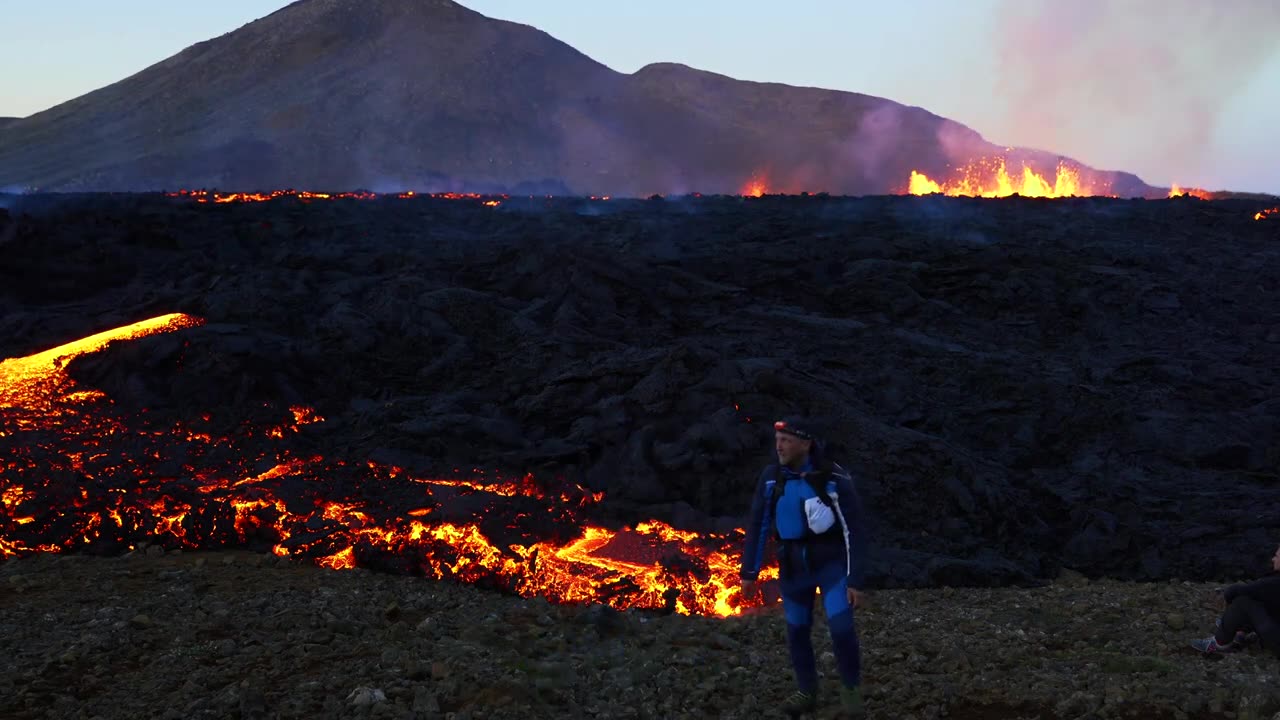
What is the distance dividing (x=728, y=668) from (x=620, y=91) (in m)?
111

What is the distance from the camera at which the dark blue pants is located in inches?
196

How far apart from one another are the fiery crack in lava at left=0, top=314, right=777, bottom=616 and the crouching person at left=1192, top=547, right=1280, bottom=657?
10.8 ft

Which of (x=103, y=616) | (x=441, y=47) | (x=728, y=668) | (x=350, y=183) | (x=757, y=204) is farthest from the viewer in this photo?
(x=441, y=47)

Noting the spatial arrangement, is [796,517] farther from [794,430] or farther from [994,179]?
[994,179]

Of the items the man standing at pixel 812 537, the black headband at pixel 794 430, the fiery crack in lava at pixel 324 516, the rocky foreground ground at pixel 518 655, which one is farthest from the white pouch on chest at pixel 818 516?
the fiery crack in lava at pixel 324 516

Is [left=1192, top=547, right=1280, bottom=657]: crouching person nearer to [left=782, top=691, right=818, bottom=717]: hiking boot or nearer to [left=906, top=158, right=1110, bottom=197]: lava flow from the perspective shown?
[left=782, top=691, right=818, bottom=717]: hiking boot

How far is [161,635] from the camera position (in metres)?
6.37

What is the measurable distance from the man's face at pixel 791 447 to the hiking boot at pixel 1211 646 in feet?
9.74

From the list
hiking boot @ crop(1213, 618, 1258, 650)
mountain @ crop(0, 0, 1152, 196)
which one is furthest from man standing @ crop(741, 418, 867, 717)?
mountain @ crop(0, 0, 1152, 196)

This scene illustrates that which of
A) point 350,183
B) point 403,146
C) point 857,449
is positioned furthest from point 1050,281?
point 403,146

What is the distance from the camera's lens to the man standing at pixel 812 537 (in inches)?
193

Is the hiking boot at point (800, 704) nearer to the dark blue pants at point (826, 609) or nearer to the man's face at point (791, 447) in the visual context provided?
the dark blue pants at point (826, 609)

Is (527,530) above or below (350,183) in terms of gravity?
below

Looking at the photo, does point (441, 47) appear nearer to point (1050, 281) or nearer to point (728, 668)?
point (1050, 281)
